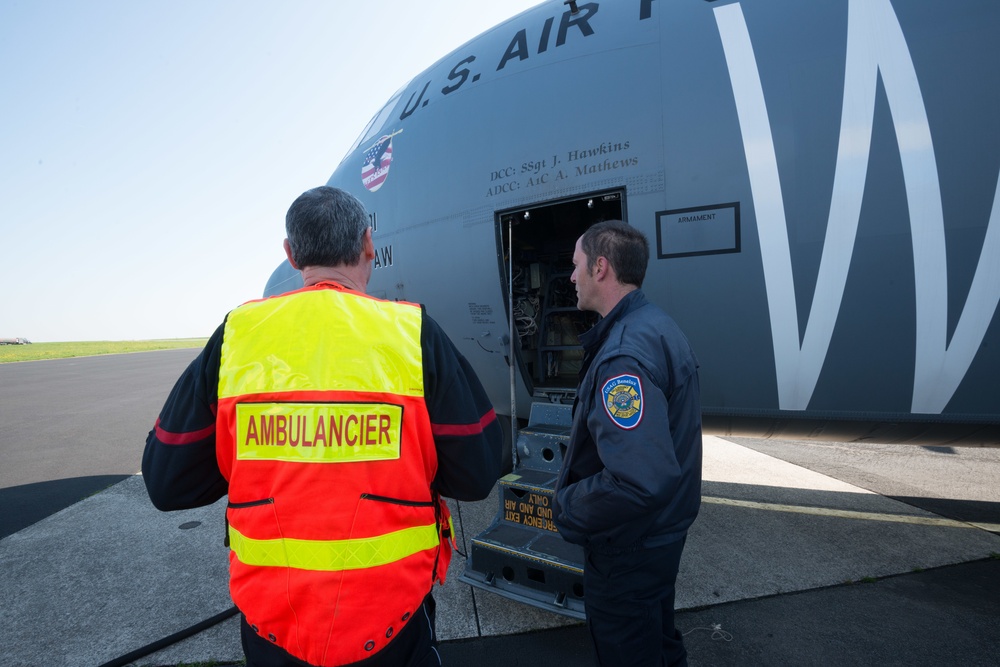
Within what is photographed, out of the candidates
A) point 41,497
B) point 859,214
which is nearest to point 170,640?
point 41,497

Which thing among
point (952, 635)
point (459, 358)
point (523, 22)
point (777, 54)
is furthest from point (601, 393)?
point (523, 22)

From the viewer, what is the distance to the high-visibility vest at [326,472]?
1302 millimetres

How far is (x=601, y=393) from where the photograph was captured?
1.85m

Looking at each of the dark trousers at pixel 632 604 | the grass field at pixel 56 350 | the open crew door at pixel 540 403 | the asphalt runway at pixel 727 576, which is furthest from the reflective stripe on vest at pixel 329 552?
the grass field at pixel 56 350

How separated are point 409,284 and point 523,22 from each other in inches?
86.7

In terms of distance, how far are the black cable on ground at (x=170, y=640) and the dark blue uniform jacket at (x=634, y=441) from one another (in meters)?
2.63

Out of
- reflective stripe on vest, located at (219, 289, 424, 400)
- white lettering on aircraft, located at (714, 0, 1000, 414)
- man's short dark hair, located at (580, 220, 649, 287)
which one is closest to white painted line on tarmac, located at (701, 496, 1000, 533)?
white lettering on aircraft, located at (714, 0, 1000, 414)

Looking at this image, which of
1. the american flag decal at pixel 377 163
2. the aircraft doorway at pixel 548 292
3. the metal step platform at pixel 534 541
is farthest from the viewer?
the american flag decal at pixel 377 163

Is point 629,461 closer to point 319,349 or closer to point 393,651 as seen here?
point 393,651

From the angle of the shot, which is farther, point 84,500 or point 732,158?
point 84,500

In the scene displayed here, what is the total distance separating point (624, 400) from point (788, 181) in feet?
6.58

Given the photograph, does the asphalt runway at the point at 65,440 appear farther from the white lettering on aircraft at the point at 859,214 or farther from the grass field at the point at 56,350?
the grass field at the point at 56,350

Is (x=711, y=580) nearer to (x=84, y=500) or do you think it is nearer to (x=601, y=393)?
(x=601, y=393)

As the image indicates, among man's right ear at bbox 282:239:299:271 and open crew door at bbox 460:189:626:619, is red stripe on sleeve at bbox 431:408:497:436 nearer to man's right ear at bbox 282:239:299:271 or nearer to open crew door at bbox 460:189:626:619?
man's right ear at bbox 282:239:299:271
